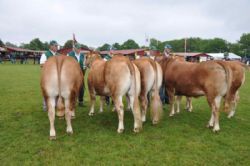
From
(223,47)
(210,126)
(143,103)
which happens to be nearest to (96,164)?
(143,103)

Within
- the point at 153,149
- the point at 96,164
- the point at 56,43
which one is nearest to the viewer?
the point at 96,164

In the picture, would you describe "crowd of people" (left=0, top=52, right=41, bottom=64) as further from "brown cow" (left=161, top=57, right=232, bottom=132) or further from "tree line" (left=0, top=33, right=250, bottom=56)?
"tree line" (left=0, top=33, right=250, bottom=56)

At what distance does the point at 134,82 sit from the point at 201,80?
2.02m

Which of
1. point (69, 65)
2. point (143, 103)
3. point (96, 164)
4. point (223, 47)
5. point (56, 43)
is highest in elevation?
point (223, 47)

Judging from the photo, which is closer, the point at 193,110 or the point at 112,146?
the point at 112,146

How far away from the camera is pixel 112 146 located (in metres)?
5.68

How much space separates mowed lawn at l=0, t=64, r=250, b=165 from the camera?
16.4ft

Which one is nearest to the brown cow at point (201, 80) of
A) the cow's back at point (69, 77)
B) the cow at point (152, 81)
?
the cow at point (152, 81)

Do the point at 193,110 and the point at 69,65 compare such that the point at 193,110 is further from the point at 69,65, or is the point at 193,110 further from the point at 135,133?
the point at 69,65

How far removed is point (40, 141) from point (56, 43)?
356cm

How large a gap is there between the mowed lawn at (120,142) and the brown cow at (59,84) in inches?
29.3

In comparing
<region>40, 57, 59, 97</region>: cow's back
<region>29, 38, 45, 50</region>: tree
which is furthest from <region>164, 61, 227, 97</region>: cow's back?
<region>29, 38, 45, 50</region>: tree

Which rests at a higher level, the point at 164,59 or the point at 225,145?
the point at 164,59

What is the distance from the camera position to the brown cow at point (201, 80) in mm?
6766
